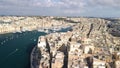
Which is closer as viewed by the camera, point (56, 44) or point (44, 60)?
point (44, 60)

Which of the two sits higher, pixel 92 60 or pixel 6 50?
pixel 92 60

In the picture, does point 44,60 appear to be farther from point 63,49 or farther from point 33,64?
point 63,49

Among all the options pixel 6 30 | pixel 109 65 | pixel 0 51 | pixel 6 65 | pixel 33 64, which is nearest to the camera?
pixel 109 65

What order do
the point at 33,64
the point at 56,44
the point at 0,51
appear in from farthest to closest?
the point at 0,51 → the point at 56,44 → the point at 33,64

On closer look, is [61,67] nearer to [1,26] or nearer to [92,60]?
[92,60]

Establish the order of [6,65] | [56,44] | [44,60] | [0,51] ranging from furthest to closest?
[0,51]
[56,44]
[6,65]
[44,60]

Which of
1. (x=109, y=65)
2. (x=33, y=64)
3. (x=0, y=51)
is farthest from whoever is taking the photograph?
(x=0, y=51)

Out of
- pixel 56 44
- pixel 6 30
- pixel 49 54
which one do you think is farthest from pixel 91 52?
pixel 6 30

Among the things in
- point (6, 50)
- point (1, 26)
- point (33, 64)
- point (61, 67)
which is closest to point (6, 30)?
point (1, 26)

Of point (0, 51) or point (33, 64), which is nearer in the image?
point (33, 64)
